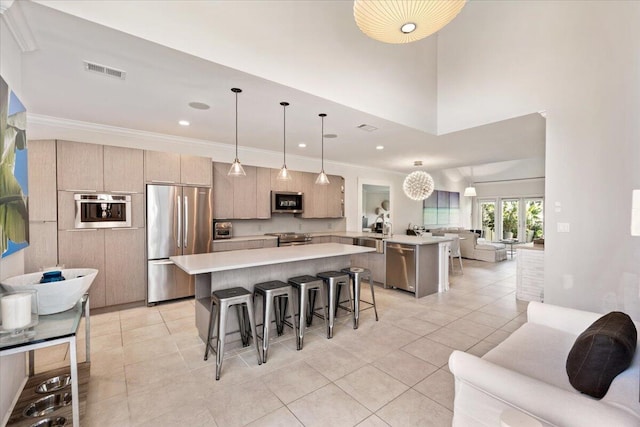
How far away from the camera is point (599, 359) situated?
1.32m

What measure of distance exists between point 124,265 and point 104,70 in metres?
2.59

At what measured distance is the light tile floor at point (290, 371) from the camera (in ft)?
6.31

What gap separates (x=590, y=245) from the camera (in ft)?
10.5

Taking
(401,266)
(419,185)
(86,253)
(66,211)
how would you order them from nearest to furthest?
(66,211) → (86,253) → (401,266) → (419,185)

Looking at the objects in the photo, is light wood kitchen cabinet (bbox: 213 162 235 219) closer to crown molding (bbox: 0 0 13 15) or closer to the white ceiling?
the white ceiling

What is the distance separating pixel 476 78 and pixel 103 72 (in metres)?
4.51

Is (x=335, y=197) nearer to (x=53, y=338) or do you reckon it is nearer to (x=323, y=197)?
(x=323, y=197)

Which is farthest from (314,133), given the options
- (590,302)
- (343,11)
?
(590,302)

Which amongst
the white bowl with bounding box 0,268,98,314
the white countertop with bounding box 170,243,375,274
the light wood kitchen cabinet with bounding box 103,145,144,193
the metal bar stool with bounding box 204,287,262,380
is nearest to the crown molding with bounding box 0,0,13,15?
the white bowl with bounding box 0,268,98,314

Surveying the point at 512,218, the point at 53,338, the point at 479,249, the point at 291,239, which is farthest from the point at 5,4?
the point at 512,218

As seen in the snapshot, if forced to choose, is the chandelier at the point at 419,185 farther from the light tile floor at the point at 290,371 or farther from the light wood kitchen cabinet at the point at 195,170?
the light wood kitchen cabinet at the point at 195,170

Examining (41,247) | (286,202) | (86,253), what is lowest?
(86,253)

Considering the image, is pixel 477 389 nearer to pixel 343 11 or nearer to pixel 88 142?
pixel 343 11

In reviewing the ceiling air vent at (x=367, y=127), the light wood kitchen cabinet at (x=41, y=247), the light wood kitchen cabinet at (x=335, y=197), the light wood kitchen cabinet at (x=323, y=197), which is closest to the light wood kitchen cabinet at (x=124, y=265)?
the light wood kitchen cabinet at (x=41, y=247)
